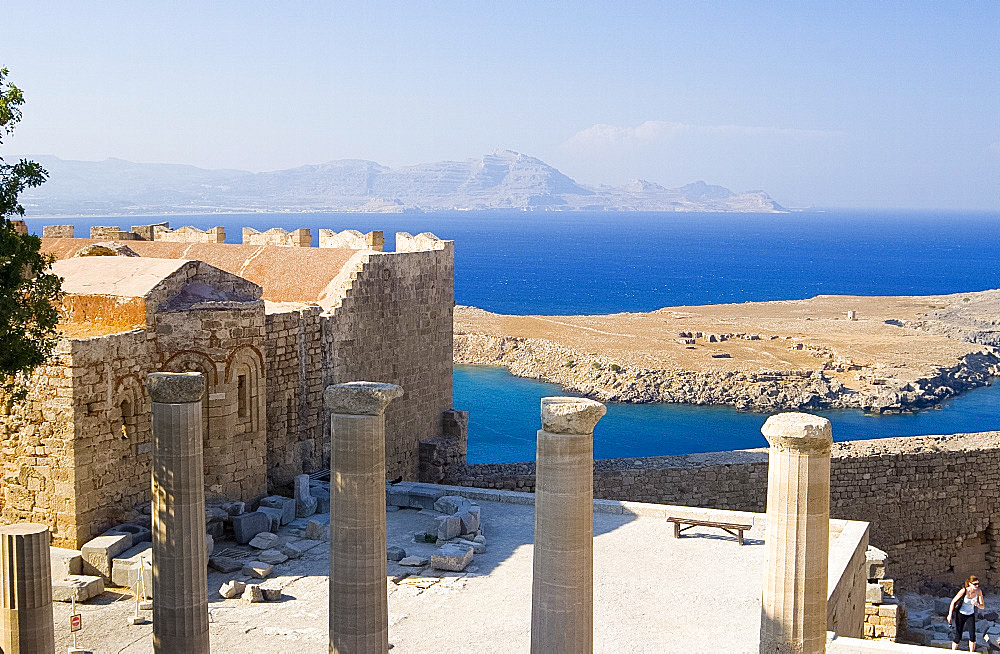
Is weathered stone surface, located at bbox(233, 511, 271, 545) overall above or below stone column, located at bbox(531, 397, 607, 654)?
below

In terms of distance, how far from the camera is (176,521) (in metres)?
8.91

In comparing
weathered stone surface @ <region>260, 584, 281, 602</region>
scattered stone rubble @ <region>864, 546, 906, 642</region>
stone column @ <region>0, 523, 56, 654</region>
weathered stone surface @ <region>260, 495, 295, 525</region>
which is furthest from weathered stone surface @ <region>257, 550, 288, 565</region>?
scattered stone rubble @ <region>864, 546, 906, 642</region>

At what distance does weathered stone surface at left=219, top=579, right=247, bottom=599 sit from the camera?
12637 millimetres

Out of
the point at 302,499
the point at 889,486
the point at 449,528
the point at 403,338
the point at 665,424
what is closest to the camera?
the point at 449,528

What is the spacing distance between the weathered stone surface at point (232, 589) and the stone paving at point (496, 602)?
0.45ft

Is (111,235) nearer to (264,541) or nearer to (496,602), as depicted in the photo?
(264,541)

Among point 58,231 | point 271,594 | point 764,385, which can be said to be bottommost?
point 764,385

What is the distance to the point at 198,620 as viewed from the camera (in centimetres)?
903

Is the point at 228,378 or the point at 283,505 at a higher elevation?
the point at 228,378

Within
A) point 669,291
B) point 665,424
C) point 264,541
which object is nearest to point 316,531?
point 264,541

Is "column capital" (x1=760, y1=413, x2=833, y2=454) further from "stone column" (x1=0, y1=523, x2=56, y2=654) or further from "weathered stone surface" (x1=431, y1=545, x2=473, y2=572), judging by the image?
"weathered stone surface" (x1=431, y1=545, x2=473, y2=572)

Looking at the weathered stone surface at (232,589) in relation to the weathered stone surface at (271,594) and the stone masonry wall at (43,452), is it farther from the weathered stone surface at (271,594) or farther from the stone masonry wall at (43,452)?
the stone masonry wall at (43,452)

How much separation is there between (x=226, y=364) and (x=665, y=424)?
3054cm

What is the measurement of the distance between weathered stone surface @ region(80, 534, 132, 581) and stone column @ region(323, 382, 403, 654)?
516cm
